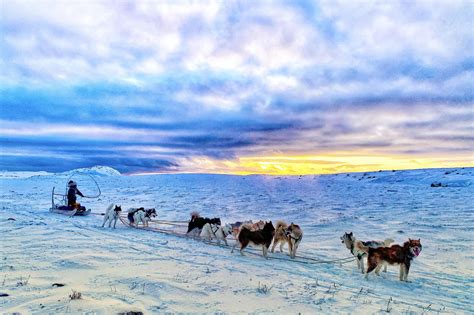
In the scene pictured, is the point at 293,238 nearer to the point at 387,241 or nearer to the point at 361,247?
the point at 361,247

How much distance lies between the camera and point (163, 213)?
21344 millimetres

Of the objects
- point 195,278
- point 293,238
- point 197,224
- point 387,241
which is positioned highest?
point 387,241

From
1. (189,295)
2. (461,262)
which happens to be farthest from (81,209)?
(461,262)

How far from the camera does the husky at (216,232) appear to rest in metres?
11.5

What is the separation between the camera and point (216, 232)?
11711 millimetres

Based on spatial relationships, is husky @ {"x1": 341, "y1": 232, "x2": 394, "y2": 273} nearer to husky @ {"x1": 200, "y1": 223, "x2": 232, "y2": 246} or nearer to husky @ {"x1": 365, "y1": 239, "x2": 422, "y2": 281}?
husky @ {"x1": 365, "y1": 239, "x2": 422, "y2": 281}

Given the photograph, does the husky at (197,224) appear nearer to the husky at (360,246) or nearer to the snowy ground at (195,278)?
the snowy ground at (195,278)

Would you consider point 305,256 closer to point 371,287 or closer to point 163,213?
point 371,287

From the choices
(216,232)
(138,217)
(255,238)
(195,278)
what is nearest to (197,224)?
(216,232)

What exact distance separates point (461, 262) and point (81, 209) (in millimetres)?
17638

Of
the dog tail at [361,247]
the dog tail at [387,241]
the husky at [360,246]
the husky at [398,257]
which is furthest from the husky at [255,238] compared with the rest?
the dog tail at [387,241]

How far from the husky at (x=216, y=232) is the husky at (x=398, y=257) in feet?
16.5

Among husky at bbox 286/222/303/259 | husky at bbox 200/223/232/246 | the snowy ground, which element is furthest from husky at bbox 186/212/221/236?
husky at bbox 286/222/303/259

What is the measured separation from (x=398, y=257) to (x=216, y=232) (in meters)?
6.04
